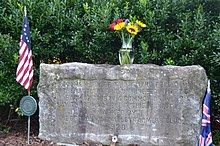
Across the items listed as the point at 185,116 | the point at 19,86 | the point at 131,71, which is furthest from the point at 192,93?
the point at 19,86

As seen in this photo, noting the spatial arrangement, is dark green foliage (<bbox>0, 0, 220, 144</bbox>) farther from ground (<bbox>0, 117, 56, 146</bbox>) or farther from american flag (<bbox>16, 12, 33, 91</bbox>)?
ground (<bbox>0, 117, 56, 146</bbox>)

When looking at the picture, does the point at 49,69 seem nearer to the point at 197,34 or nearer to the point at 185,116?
the point at 185,116

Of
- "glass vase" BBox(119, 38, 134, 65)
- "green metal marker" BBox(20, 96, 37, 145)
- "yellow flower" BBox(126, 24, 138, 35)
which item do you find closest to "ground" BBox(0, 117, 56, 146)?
"green metal marker" BBox(20, 96, 37, 145)

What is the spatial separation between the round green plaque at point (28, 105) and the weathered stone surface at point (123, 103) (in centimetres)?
13

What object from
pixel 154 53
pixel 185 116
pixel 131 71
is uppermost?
pixel 154 53

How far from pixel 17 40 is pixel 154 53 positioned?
2203 mm

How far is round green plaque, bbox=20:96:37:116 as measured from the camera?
12.5ft

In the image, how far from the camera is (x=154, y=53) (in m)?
4.27

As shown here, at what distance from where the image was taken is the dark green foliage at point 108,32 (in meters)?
4.24

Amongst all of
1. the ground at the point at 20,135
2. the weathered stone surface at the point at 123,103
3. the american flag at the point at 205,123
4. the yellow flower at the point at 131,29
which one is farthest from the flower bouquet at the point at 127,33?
the ground at the point at 20,135

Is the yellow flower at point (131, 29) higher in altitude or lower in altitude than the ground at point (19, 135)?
higher

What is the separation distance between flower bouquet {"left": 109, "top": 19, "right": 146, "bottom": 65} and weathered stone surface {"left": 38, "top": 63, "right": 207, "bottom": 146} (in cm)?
29

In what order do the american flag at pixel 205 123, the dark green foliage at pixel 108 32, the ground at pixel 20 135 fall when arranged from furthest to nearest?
the dark green foliage at pixel 108 32
the ground at pixel 20 135
the american flag at pixel 205 123

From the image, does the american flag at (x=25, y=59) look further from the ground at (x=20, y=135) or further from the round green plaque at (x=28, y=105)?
the ground at (x=20, y=135)
